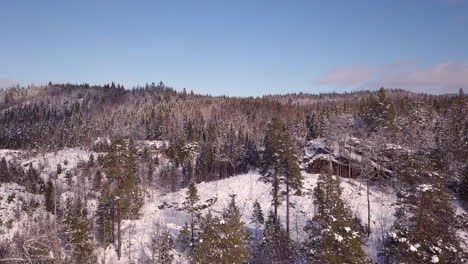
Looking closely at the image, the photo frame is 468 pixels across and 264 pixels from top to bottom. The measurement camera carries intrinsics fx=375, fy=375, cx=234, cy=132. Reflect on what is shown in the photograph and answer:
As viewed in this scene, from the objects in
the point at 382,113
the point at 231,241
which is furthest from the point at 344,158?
the point at 231,241

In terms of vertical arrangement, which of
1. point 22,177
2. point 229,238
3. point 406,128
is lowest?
point 22,177

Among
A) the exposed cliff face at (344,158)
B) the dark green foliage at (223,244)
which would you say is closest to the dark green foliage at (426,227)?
the dark green foliage at (223,244)

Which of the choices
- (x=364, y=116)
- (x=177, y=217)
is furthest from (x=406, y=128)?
(x=177, y=217)

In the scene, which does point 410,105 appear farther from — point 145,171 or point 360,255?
point 360,255

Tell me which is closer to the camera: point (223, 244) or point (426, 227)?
point (426, 227)

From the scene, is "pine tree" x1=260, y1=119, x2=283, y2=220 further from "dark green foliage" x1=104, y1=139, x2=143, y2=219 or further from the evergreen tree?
"dark green foliage" x1=104, y1=139, x2=143, y2=219

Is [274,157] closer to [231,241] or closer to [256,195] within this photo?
[231,241]

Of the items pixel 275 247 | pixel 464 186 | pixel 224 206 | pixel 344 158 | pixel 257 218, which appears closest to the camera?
pixel 275 247
